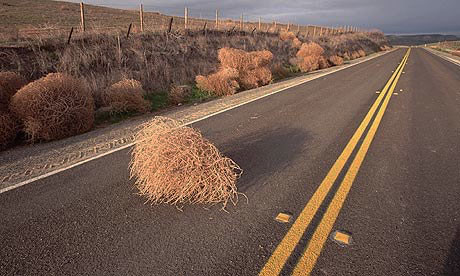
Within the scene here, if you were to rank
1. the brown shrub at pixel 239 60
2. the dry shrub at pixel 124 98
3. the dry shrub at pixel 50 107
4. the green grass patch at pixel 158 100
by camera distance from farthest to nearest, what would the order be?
1. the brown shrub at pixel 239 60
2. the green grass patch at pixel 158 100
3. the dry shrub at pixel 124 98
4. the dry shrub at pixel 50 107

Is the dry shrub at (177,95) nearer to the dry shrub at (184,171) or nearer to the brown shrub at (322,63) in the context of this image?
the dry shrub at (184,171)

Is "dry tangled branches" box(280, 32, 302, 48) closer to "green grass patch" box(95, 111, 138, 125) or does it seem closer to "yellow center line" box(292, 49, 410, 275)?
"green grass patch" box(95, 111, 138, 125)

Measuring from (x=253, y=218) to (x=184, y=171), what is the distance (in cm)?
87

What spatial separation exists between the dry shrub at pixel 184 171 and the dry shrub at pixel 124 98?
196 inches

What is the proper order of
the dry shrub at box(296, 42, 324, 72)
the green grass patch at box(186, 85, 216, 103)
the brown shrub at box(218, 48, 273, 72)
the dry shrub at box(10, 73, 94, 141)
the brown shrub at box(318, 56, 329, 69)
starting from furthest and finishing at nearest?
the brown shrub at box(318, 56, 329, 69) < the dry shrub at box(296, 42, 324, 72) < the brown shrub at box(218, 48, 273, 72) < the green grass patch at box(186, 85, 216, 103) < the dry shrub at box(10, 73, 94, 141)

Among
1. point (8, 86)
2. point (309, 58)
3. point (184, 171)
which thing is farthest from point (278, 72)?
point (184, 171)

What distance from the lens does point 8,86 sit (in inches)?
235

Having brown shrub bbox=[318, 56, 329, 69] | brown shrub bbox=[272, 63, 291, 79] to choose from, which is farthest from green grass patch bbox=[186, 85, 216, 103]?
brown shrub bbox=[318, 56, 329, 69]

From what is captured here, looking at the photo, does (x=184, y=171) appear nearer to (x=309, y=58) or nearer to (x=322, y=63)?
(x=309, y=58)

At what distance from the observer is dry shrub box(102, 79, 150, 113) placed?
25.8 ft

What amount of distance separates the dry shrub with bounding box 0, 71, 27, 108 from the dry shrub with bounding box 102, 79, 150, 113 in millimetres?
2021

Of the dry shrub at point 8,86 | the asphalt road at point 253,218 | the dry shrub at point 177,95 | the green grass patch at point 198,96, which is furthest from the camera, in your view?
the green grass patch at point 198,96

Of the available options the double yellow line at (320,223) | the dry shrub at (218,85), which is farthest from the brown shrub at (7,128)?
the dry shrub at (218,85)

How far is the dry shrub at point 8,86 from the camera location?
18.7 ft
